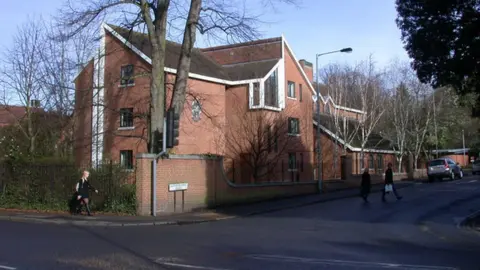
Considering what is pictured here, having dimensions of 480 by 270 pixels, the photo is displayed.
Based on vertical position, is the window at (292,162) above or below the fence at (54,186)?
above

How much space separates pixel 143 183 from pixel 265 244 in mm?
8392

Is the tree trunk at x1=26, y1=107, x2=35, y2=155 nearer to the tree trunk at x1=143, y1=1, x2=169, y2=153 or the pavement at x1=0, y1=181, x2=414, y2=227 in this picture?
the pavement at x1=0, y1=181, x2=414, y2=227

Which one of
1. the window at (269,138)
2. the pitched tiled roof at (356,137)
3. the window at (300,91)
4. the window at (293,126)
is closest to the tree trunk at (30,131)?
the window at (269,138)

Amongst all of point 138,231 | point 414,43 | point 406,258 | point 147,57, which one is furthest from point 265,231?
point 147,57

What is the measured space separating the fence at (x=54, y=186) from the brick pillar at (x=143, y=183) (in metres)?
0.57

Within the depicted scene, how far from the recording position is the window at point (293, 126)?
37.2 m

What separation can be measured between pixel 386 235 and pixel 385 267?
4.52 meters

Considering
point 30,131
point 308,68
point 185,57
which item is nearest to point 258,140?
point 185,57

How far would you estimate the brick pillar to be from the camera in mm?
18578

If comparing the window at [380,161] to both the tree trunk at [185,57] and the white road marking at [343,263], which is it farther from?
the white road marking at [343,263]

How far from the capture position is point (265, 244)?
11344 millimetres

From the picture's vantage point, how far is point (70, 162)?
870 inches

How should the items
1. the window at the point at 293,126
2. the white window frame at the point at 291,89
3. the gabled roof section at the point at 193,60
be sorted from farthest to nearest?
1. the white window frame at the point at 291,89
2. the window at the point at 293,126
3. the gabled roof section at the point at 193,60

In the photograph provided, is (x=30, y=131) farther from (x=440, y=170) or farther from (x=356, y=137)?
(x=440, y=170)
